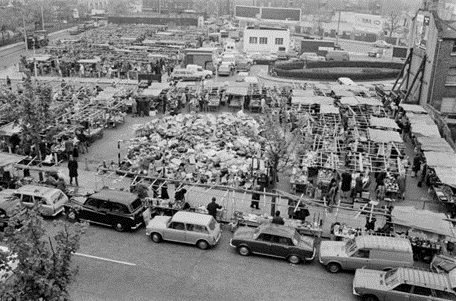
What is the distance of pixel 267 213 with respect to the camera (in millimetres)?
21594

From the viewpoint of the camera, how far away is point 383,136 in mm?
27953

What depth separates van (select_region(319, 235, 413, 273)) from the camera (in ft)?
54.5

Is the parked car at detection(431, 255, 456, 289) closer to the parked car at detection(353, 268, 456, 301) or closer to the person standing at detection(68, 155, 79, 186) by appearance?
the parked car at detection(353, 268, 456, 301)

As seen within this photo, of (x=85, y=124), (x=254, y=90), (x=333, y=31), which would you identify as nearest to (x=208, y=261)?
(x=85, y=124)

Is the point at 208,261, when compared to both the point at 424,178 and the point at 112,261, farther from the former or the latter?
the point at 424,178

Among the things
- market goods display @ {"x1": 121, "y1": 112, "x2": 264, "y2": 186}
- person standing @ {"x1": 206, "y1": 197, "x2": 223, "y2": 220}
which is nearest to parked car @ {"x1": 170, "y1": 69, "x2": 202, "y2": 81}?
market goods display @ {"x1": 121, "y1": 112, "x2": 264, "y2": 186}

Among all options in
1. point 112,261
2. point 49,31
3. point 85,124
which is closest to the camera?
point 112,261

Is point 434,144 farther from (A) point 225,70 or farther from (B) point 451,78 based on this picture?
(A) point 225,70

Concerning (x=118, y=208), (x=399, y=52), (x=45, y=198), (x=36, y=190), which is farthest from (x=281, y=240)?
(x=399, y=52)

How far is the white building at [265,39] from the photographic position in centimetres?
7012

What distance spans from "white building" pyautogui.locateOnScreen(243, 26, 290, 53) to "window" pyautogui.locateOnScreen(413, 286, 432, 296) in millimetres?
58558

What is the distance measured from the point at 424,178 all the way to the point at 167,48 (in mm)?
43697

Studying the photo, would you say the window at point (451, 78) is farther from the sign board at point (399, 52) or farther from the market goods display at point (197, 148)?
the sign board at point (399, 52)

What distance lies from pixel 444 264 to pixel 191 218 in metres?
9.22
